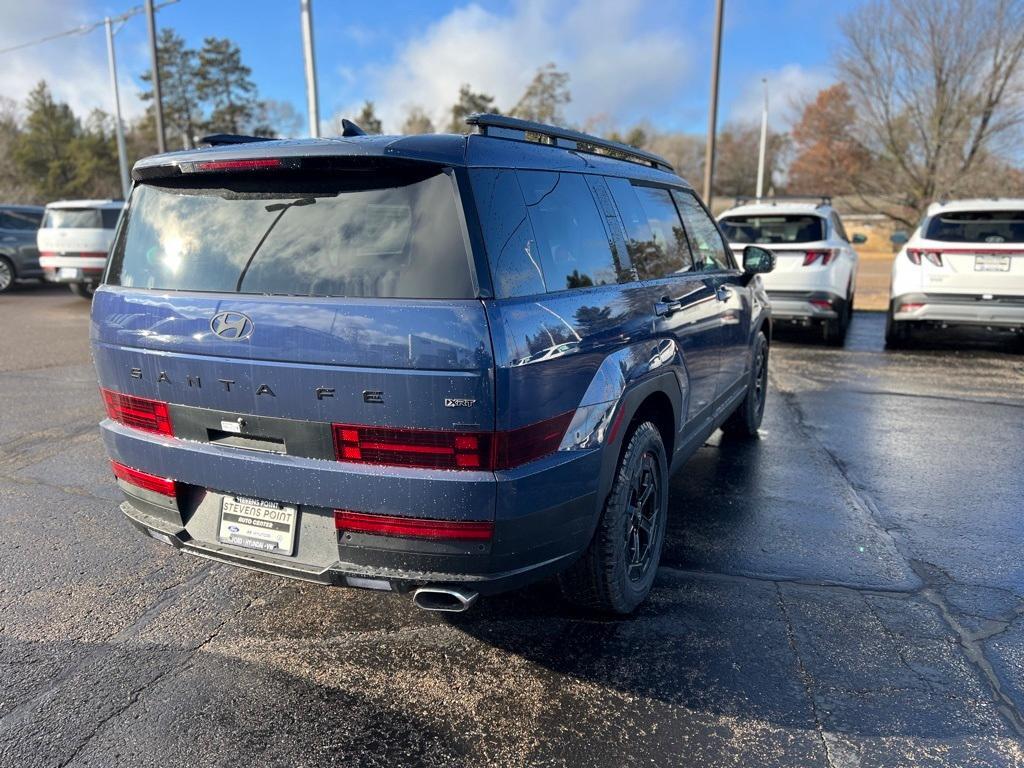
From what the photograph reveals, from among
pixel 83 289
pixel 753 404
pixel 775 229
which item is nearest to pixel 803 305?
pixel 775 229

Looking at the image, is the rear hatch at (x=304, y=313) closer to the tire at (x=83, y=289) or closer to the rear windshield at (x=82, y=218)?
the rear windshield at (x=82, y=218)

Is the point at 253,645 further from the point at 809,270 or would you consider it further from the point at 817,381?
the point at 809,270

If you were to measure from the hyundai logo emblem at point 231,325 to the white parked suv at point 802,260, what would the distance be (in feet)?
26.3

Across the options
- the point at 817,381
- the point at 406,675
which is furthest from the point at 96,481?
the point at 817,381

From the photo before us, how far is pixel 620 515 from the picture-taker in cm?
296

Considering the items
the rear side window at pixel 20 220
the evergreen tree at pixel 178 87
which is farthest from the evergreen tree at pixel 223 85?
the rear side window at pixel 20 220

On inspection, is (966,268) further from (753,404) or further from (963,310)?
(753,404)

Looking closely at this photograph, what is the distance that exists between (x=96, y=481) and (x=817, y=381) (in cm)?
684

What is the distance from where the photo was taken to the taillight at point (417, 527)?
2.41 meters

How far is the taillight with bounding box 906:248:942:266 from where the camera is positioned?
8.82m

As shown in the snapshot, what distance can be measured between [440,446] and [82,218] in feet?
47.6

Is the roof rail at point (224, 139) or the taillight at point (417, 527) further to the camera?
the roof rail at point (224, 139)

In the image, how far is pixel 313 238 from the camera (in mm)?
2564

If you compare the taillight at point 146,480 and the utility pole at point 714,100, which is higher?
A: the utility pole at point 714,100
